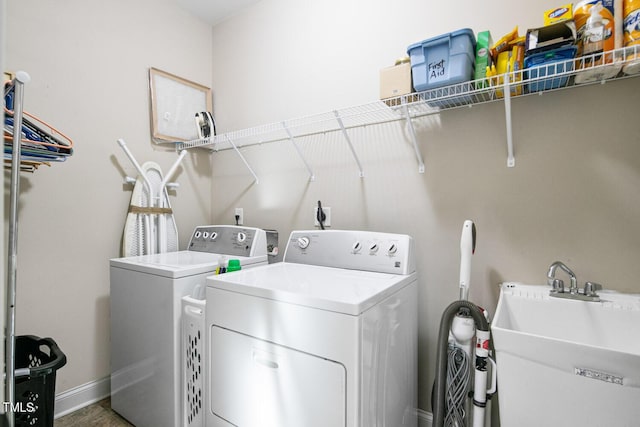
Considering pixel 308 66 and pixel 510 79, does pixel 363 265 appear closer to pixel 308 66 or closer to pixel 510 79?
pixel 510 79

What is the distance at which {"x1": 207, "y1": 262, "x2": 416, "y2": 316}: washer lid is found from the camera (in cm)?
111

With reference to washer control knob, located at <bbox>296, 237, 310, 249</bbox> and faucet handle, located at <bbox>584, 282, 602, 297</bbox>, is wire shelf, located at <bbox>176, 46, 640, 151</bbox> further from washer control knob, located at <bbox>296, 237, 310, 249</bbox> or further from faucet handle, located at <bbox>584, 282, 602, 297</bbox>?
faucet handle, located at <bbox>584, 282, 602, 297</bbox>

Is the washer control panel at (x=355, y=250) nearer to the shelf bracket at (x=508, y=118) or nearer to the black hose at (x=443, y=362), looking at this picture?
the black hose at (x=443, y=362)

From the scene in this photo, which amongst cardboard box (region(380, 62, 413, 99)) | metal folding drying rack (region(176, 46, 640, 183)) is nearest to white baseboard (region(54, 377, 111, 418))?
metal folding drying rack (region(176, 46, 640, 183))

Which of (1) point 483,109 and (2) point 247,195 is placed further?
(2) point 247,195

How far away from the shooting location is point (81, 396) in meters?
1.97

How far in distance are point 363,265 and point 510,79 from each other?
3.31 ft

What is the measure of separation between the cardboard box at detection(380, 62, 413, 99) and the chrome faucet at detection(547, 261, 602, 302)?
3.17 feet

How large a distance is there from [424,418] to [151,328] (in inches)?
58.0

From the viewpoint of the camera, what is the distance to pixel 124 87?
221 cm

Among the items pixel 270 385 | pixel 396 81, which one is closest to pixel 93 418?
pixel 270 385

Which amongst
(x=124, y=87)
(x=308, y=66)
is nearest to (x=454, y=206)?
(x=308, y=66)

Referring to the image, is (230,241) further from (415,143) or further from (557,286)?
(557,286)

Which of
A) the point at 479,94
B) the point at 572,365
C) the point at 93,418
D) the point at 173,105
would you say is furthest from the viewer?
the point at 173,105
